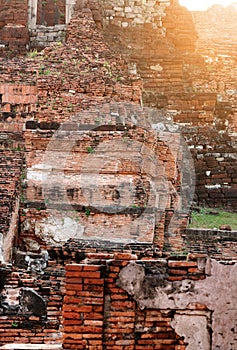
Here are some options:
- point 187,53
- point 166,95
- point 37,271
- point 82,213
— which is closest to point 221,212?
point 166,95

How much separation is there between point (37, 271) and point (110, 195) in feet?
8.41

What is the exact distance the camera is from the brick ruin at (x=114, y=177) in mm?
5590

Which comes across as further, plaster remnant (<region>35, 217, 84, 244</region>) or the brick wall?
the brick wall

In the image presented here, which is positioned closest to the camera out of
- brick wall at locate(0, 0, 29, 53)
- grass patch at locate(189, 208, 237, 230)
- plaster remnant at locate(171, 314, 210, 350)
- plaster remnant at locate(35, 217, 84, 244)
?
plaster remnant at locate(171, 314, 210, 350)

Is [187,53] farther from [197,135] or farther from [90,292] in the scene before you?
[90,292]

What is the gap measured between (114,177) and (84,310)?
5.76 meters

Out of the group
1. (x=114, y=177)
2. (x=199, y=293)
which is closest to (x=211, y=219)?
(x=114, y=177)

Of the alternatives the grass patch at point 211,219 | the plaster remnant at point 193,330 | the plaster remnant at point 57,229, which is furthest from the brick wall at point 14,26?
the plaster remnant at point 193,330

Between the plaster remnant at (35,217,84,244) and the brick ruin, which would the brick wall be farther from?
the plaster remnant at (35,217,84,244)

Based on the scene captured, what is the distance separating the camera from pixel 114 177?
11.3m

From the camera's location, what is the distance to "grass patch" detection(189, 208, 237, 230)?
47.0 feet

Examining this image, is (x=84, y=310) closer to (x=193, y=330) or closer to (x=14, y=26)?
(x=193, y=330)

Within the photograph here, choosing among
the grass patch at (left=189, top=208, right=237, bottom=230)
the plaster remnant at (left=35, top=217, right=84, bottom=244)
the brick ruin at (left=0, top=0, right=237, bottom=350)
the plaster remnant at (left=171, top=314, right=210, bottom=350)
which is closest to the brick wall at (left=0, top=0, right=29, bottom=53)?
the brick ruin at (left=0, top=0, right=237, bottom=350)

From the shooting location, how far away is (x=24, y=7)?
20.6 metres
